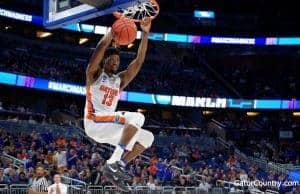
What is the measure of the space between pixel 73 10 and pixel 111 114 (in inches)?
63.8

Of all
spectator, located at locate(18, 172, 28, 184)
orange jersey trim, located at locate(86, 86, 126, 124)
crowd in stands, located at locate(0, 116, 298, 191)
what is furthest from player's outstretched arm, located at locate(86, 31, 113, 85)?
spectator, located at locate(18, 172, 28, 184)

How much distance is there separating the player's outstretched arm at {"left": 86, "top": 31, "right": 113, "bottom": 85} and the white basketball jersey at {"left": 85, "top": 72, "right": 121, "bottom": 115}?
3.0 inches

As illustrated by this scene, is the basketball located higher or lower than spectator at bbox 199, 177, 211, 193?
higher

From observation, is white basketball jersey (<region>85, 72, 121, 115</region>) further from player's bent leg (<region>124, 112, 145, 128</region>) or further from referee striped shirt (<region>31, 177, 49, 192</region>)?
referee striped shirt (<region>31, 177, 49, 192</region>)

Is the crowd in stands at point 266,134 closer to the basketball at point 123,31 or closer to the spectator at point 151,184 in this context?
the spectator at point 151,184

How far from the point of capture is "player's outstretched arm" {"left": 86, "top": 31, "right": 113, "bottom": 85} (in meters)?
6.71

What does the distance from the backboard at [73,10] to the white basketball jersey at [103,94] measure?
878 millimetres

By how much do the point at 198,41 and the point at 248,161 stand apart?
13.6m

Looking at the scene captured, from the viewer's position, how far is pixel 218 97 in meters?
40.3

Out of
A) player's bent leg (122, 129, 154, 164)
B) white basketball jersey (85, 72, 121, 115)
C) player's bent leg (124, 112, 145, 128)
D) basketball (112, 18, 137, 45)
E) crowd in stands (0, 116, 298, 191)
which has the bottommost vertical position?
crowd in stands (0, 116, 298, 191)

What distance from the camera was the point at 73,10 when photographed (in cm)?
762

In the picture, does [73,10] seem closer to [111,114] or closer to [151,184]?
[111,114]

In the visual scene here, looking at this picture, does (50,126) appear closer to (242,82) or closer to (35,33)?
(35,33)

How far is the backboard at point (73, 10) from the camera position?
7.17 metres
